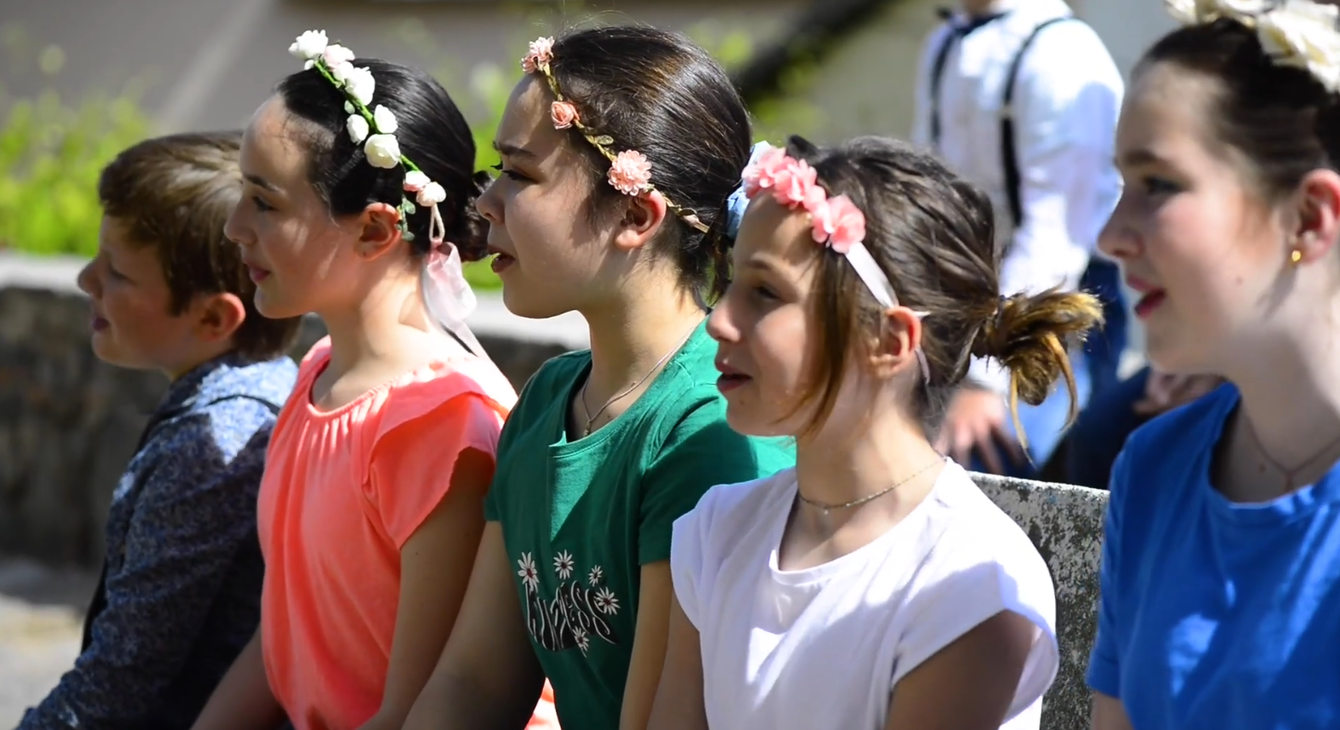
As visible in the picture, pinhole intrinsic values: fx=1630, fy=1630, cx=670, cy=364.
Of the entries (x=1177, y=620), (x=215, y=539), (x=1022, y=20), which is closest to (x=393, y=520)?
(x=215, y=539)

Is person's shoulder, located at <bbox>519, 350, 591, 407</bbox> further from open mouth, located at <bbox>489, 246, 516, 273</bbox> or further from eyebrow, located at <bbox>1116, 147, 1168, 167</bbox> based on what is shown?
eyebrow, located at <bbox>1116, 147, 1168, 167</bbox>

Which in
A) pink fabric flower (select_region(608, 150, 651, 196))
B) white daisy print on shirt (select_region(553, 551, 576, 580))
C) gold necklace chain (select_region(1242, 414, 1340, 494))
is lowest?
white daisy print on shirt (select_region(553, 551, 576, 580))

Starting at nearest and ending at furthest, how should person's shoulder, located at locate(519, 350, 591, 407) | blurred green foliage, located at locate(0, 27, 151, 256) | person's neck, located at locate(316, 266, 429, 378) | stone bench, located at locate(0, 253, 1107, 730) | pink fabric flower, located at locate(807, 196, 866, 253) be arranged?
1. pink fabric flower, located at locate(807, 196, 866, 253)
2. person's shoulder, located at locate(519, 350, 591, 407)
3. person's neck, located at locate(316, 266, 429, 378)
4. stone bench, located at locate(0, 253, 1107, 730)
5. blurred green foliage, located at locate(0, 27, 151, 256)

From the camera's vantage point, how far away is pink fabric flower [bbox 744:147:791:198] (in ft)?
6.89

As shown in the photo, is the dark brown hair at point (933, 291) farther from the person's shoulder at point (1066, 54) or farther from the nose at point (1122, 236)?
the person's shoulder at point (1066, 54)

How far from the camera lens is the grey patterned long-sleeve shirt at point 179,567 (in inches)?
121

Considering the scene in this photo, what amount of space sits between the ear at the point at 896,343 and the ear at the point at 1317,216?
0.50m

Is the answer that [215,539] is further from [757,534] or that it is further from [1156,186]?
[1156,186]

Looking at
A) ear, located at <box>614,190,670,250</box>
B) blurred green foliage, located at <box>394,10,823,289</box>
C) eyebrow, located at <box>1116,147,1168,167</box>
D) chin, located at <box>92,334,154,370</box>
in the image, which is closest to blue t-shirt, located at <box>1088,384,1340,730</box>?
eyebrow, located at <box>1116,147,1168,167</box>

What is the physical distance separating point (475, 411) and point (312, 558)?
0.38 m

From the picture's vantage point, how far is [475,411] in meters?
2.74

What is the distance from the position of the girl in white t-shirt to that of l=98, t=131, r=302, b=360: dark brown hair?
1.49 meters

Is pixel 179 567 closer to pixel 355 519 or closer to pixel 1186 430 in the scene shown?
pixel 355 519

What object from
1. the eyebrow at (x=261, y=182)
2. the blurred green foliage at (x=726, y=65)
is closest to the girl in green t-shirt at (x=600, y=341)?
the eyebrow at (x=261, y=182)
